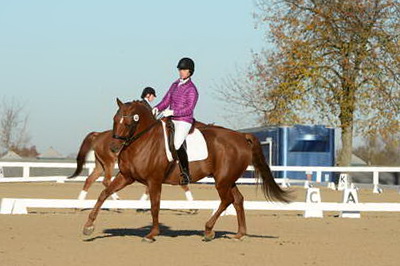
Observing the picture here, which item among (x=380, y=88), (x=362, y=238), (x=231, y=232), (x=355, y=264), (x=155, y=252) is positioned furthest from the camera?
(x=380, y=88)

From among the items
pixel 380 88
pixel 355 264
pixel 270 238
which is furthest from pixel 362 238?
pixel 380 88

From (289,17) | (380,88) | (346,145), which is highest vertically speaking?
(289,17)

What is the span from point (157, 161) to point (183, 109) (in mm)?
793

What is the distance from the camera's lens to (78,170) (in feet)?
49.6

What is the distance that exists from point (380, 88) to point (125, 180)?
80.6 ft

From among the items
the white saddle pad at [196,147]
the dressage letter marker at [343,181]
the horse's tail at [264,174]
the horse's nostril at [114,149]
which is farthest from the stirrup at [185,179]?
the dressage letter marker at [343,181]

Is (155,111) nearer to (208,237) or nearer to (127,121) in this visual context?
(127,121)

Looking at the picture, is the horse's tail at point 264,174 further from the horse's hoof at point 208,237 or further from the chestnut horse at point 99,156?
the chestnut horse at point 99,156

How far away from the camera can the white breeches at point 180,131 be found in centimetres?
1026

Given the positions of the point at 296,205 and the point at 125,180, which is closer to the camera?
the point at 125,180

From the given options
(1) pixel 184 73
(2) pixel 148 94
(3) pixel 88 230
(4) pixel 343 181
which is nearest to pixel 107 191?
(3) pixel 88 230

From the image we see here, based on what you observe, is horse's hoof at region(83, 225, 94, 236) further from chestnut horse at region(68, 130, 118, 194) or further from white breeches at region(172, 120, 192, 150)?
chestnut horse at region(68, 130, 118, 194)

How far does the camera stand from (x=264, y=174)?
36.9 feet

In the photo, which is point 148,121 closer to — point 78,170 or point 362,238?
point 362,238
